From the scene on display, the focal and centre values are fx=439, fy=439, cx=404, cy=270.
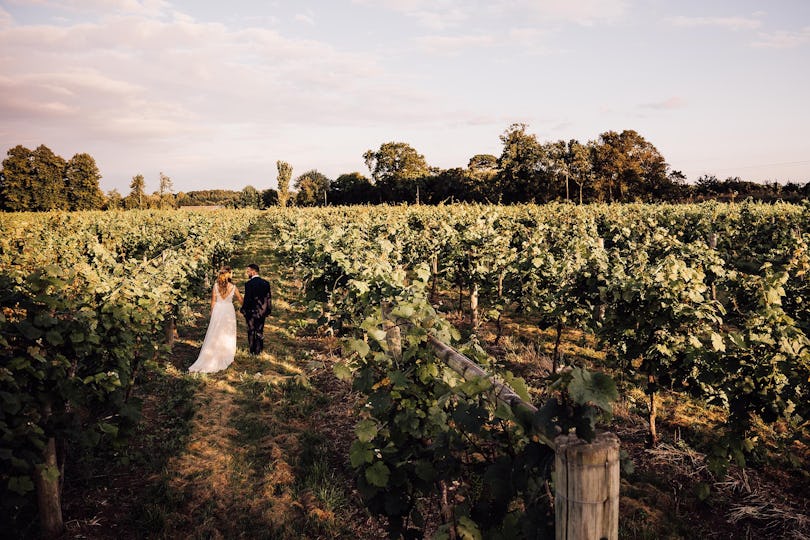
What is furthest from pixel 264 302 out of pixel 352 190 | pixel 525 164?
pixel 352 190

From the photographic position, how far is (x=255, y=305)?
8.22 metres

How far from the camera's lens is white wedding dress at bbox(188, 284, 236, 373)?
763 cm

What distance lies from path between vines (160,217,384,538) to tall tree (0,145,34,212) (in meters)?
91.4

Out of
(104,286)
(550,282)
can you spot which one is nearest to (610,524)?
(104,286)

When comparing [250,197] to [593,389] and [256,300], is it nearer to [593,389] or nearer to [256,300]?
[256,300]

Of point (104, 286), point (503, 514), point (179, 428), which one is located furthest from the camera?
point (179, 428)

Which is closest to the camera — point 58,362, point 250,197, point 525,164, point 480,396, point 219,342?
point 480,396

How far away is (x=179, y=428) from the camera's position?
550cm

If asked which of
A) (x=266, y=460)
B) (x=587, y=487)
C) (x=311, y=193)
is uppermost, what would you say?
(x=311, y=193)

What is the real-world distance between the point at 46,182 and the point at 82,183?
511 centimetres

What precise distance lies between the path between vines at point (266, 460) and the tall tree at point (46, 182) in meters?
89.2

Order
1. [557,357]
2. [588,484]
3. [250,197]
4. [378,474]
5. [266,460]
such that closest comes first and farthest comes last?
[588,484], [378,474], [266,460], [557,357], [250,197]

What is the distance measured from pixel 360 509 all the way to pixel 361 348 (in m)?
2.24

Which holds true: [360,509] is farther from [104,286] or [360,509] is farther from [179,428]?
[104,286]
